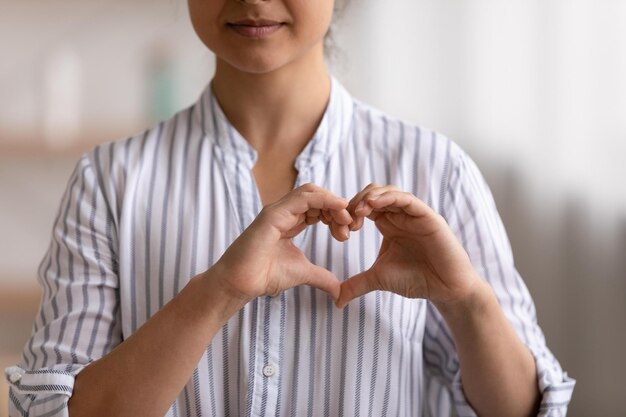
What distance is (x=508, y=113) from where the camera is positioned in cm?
249

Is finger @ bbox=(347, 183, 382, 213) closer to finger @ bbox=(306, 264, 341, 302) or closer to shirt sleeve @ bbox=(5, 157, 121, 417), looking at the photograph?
finger @ bbox=(306, 264, 341, 302)

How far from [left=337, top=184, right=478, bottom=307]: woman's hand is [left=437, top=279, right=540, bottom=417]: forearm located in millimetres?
34

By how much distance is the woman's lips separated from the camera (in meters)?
1.31

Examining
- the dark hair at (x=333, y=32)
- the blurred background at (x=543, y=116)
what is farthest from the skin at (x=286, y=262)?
the blurred background at (x=543, y=116)

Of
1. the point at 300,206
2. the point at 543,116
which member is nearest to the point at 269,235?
the point at 300,206

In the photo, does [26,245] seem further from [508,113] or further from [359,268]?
[359,268]

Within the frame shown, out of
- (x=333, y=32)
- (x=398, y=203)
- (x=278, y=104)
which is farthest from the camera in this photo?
(x=333, y=32)

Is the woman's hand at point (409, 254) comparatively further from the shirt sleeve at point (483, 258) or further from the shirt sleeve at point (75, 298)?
the shirt sleeve at point (75, 298)

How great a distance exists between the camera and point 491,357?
52.7 inches

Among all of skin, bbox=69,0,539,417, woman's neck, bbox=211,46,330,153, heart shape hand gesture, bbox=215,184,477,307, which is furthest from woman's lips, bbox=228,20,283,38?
heart shape hand gesture, bbox=215,184,477,307

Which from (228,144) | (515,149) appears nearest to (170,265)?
(228,144)

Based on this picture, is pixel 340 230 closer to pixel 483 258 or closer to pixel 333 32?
pixel 483 258

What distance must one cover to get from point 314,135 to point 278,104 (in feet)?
0.22

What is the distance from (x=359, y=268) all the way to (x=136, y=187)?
13.0 inches
